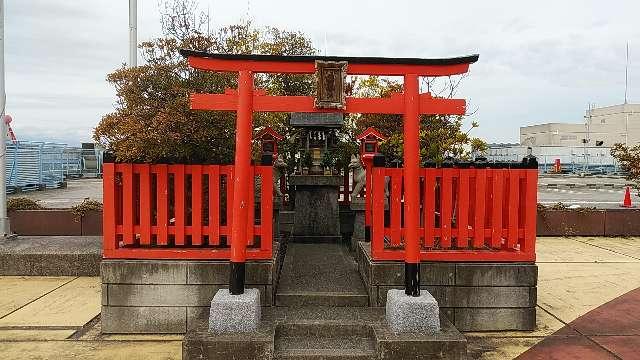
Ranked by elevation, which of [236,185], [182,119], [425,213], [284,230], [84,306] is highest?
[182,119]

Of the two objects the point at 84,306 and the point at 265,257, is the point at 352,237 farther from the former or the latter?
the point at 84,306

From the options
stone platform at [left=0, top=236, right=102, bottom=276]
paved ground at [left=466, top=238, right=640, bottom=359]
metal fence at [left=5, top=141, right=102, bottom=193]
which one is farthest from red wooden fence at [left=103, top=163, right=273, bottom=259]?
metal fence at [left=5, top=141, right=102, bottom=193]

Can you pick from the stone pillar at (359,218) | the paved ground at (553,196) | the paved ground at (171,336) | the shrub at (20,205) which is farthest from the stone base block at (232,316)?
the paved ground at (553,196)

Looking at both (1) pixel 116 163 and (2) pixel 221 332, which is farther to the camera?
(1) pixel 116 163

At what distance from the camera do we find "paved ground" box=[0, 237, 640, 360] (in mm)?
5281

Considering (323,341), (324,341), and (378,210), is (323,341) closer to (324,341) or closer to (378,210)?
(324,341)

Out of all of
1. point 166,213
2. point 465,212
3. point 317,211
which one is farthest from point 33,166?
point 465,212

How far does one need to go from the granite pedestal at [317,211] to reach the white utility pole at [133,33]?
4.93m

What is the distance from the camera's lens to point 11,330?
5828mm

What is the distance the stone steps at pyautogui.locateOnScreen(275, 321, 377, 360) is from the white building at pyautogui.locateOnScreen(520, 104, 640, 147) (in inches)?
2376

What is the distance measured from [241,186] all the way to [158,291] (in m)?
1.79

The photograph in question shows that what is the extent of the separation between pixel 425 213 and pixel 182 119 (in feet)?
10.3

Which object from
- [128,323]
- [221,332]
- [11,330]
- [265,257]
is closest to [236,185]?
[265,257]

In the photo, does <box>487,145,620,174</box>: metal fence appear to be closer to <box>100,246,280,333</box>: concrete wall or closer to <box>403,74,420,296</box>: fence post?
<box>403,74,420,296</box>: fence post
